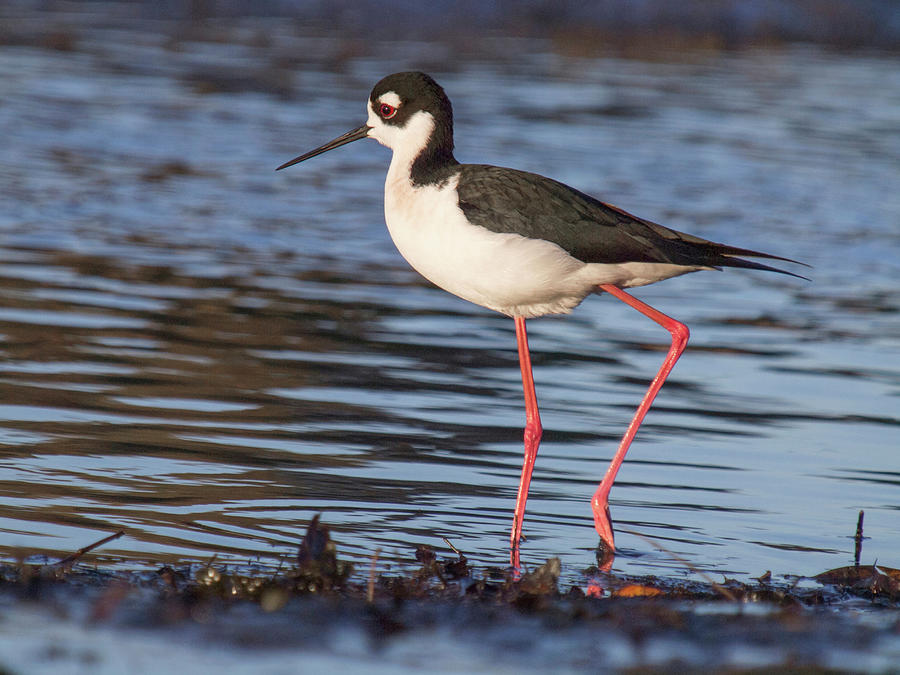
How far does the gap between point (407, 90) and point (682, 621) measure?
9.02 feet

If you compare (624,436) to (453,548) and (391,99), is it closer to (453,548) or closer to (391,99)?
(453,548)

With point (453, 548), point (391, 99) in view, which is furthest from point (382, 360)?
point (453, 548)

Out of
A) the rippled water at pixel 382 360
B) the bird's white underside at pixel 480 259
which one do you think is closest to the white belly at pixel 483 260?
the bird's white underside at pixel 480 259

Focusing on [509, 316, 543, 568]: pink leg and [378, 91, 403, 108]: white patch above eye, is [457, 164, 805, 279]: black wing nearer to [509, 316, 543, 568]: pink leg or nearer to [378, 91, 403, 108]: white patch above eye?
[378, 91, 403, 108]: white patch above eye

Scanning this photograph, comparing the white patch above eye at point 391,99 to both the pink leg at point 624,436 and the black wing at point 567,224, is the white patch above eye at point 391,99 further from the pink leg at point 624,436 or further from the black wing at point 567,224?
the pink leg at point 624,436

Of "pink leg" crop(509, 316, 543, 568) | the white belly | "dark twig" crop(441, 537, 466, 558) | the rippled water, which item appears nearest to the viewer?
"dark twig" crop(441, 537, 466, 558)

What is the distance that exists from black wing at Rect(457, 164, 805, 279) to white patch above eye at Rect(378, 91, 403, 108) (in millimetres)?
488

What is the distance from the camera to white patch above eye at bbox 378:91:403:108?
616 cm

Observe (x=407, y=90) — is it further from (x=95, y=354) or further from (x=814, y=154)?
(x=814, y=154)

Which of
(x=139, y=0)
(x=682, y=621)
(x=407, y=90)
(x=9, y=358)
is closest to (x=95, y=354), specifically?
(x=9, y=358)

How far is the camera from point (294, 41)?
947 inches

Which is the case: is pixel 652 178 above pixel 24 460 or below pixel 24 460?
above

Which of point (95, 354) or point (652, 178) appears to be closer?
point (95, 354)

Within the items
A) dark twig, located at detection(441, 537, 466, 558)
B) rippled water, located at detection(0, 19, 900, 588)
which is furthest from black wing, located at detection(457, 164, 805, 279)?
dark twig, located at detection(441, 537, 466, 558)
